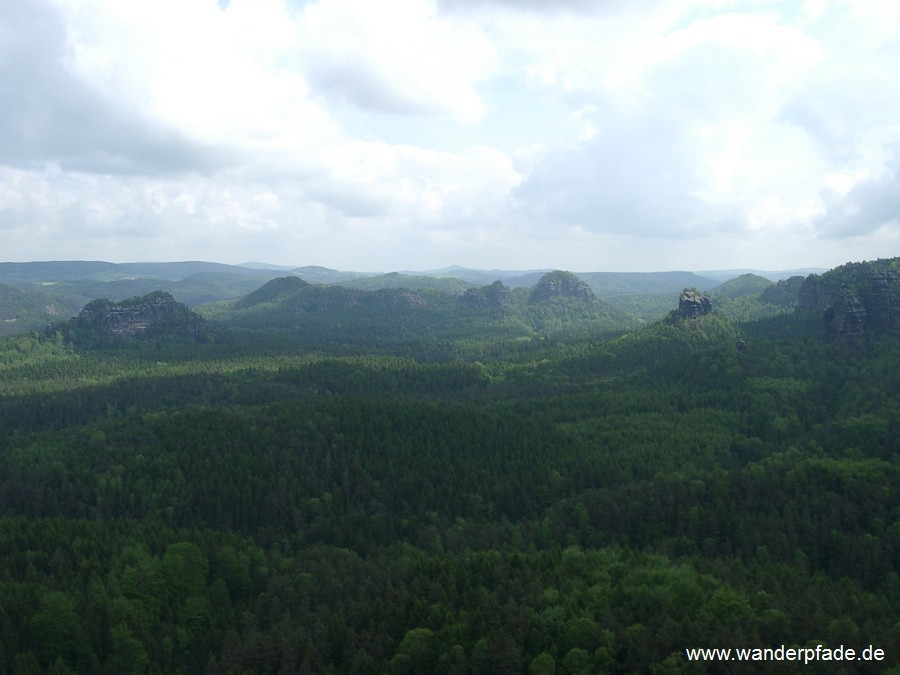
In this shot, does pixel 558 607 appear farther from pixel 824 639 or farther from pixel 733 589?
pixel 824 639

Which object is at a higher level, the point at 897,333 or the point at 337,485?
the point at 897,333

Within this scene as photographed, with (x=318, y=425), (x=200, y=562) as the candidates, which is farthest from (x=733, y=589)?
(x=318, y=425)

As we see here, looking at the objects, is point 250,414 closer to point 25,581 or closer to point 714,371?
point 25,581

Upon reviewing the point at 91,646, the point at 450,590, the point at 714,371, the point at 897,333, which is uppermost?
the point at 897,333

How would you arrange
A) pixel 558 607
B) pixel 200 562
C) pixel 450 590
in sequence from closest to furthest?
pixel 558 607, pixel 450 590, pixel 200 562

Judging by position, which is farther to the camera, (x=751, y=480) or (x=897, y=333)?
(x=897, y=333)

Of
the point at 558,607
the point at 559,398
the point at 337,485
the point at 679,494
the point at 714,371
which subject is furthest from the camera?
the point at 714,371

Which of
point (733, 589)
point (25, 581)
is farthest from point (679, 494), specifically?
point (25, 581)
